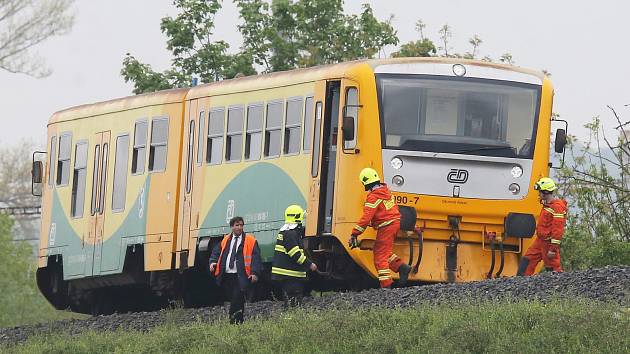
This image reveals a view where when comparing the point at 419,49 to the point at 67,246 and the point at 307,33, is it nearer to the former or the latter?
the point at 307,33

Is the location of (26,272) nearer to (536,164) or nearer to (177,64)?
(177,64)

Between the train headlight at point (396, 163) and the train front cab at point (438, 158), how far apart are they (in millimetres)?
26

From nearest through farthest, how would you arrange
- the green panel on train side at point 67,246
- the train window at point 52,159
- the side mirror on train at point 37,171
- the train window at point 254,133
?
the train window at point 254,133, the green panel on train side at point 67,246, the train window at point 52,159, the side mirror on train at point 37,171

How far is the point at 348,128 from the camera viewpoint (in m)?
21.2

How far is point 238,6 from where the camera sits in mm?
41438

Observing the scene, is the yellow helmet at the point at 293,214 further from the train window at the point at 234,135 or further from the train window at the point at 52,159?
the train window at the point at 52,159

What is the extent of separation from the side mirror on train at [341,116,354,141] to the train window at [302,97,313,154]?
2.66ft

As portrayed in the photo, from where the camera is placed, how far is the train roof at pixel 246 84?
21672 mm

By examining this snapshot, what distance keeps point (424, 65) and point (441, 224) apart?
6.28ft

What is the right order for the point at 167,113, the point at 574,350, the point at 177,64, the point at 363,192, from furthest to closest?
1. the point at 177,64
2. the point at 167,113
3. the point at 363,192
4. the point at 574,350

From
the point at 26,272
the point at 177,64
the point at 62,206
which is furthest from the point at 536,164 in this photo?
the point at 26,272

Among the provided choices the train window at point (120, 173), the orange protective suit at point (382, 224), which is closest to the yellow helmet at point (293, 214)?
the orange protective suit at point (382, 224)

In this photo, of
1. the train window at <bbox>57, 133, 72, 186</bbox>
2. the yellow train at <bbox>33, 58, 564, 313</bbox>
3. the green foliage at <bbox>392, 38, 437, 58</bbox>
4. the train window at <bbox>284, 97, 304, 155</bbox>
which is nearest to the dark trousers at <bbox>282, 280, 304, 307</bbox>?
the yellow train at <bbox>33, 58, 564, 313</bbox>

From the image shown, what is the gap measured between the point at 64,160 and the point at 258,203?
6395 millimetres
